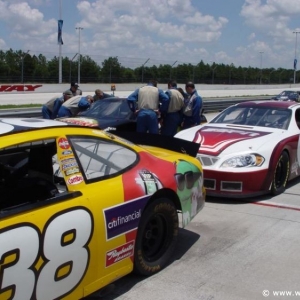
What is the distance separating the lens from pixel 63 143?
3396 millimetres

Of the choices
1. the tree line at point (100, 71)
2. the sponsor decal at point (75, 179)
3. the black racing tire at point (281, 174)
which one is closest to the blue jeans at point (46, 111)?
the black racing tire at point (281, 174)

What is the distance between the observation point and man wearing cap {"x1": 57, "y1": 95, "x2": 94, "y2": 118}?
10065 millimetres

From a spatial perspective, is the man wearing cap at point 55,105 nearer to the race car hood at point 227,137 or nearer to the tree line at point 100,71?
the race car hood at point 227,137

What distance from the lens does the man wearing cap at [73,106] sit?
33.0ft

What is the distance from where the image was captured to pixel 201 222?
5.62m

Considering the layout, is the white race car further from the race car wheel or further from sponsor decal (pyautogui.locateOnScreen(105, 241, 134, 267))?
sponsor decal (pyautogui.locateOnScreen(105, 241, 134, 267))

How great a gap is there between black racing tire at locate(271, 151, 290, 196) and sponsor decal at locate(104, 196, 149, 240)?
3579 millimetres

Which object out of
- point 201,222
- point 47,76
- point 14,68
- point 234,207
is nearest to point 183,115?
point 234,207

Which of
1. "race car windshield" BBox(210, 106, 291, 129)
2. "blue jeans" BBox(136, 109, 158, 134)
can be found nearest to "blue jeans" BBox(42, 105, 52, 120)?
"blue jeans" BBox(136, 109, 158, 134)

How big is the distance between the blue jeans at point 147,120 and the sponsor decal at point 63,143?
5603 millimetres

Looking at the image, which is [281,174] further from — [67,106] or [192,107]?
[67,106]

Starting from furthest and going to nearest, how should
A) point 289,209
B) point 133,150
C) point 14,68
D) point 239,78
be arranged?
point 239,78
point 14,68
point 289,209
point 133,150

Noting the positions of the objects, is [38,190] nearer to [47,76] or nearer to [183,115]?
[183,115]

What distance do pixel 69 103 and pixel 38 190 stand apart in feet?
22.9
